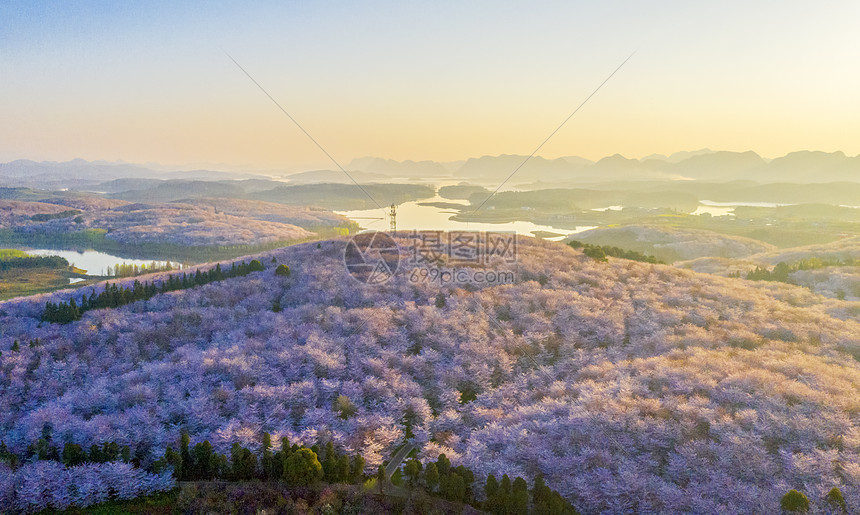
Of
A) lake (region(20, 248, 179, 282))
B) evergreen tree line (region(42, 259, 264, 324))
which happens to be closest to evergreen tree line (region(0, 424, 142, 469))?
evergreen tree line (region(42, 259, 264, 324))

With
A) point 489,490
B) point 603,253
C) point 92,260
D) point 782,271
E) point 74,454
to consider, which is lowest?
point 92,260

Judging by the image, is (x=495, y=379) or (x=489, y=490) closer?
(x=489, y=490)

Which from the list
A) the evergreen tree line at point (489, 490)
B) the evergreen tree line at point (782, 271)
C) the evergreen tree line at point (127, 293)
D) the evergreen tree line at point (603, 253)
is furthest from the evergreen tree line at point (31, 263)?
the evergreen tree line at point (782, 271)

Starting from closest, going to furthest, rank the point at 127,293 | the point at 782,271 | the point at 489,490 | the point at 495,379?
the point at 489,490 < the point at 495,379 < the point at 127,293 < the point at 782,271

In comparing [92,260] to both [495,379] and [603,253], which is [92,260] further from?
[603,253]

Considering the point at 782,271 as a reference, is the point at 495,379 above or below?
below

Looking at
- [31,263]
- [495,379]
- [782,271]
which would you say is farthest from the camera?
[31,263]

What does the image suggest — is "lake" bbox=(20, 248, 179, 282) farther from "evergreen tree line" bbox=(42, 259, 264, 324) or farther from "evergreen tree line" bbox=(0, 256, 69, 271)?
"evergreen tree line" bbox=(42, 259, 264, 324)

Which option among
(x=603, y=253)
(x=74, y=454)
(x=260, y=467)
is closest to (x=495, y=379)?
(x=260, y=467)
